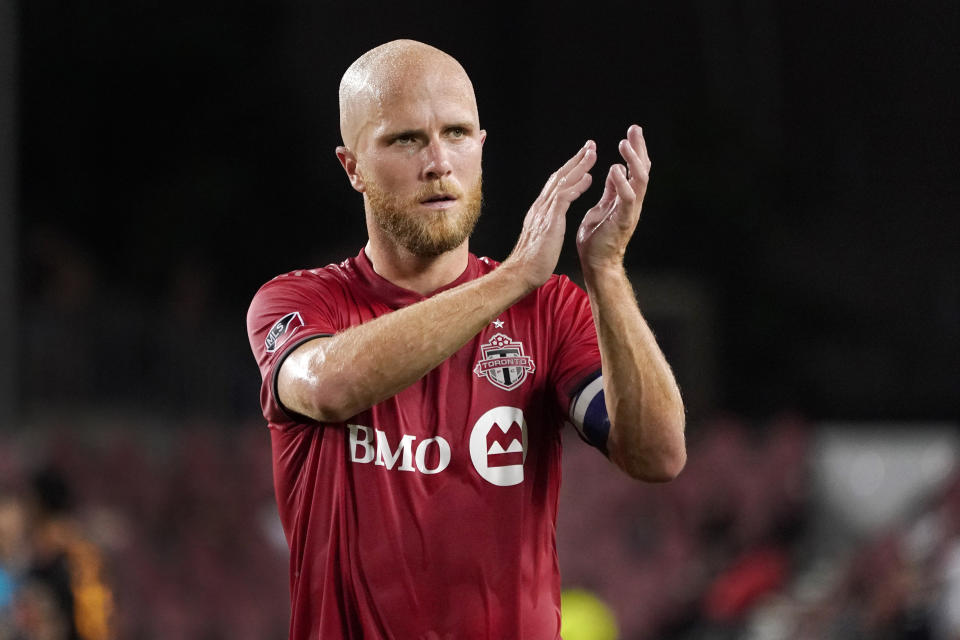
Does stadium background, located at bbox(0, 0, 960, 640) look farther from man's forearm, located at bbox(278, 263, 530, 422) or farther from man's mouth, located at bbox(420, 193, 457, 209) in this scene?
man's forearm, located at bbox(278, 263, 530, 422)

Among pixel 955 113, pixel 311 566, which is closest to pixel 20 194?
pixel 955 113

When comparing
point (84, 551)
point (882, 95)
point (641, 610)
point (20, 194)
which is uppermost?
point (882, 95)

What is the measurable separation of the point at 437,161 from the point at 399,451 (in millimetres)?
465

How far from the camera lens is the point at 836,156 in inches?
453

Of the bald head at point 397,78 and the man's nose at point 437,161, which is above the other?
the bald head at point 397,78

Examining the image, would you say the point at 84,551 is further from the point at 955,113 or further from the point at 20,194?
the point at 955,113

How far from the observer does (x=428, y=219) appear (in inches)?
86.7

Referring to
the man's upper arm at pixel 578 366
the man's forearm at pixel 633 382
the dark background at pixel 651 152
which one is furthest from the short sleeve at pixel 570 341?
the dark background at pixel 651 152

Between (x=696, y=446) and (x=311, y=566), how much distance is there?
27.0 feet

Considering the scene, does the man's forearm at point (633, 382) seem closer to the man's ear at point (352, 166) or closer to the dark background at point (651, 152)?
the man's ear at point (352, 166)

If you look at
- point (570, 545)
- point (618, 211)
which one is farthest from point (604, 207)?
point (570, 545)

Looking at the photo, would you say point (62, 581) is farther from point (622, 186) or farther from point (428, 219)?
point (622, 186)

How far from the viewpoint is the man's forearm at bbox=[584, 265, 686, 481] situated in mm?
2057

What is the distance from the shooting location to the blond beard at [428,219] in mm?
2197
